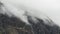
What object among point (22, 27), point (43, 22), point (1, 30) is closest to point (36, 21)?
point (43, 22)

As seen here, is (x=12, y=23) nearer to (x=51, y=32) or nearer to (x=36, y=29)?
(x=36, y=29)

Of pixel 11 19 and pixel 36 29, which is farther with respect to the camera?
pixel 36 29

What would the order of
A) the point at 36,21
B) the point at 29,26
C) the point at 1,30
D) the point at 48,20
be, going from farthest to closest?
1. the point at 48,20
2. the point at 36,21
3. the point at 29,26
4. the point at 1,30

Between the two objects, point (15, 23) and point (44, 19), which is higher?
point (44, 19)

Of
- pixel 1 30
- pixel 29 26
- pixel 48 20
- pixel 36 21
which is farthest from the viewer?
pixel 48 20

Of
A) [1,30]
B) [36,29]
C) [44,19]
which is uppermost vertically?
[44,19]

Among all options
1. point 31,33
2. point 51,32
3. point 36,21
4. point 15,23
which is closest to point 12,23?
point 15,23
